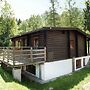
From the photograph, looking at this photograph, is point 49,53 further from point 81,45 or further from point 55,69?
point 81,45

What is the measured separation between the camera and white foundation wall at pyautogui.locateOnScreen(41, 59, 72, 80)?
67.6ft

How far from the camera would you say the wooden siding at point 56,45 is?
21.9 m

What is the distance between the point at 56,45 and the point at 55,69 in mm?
2826

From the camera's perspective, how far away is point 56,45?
22.7m

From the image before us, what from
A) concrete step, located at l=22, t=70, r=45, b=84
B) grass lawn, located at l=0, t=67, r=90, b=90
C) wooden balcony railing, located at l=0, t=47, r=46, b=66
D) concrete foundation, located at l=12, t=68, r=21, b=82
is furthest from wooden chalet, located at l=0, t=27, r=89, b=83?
grass lawn, located at l=0, t=67, r=90, b=90

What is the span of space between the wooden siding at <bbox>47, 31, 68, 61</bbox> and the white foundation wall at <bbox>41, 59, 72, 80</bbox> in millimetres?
721

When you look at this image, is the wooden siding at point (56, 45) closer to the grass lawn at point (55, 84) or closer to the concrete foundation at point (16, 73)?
the grass lawn at point (55, 84)

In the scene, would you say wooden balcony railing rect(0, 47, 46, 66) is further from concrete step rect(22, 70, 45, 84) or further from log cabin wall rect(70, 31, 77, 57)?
log cabin wall rect(70, 31, 77, 57)

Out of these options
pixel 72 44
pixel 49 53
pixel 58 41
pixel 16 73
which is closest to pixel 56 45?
pixel 58 41

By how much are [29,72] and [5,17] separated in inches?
1056

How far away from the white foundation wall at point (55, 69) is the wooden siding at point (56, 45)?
72 centimetres

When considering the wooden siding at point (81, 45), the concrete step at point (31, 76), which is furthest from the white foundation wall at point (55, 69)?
the wooden siding at point (81, 45)

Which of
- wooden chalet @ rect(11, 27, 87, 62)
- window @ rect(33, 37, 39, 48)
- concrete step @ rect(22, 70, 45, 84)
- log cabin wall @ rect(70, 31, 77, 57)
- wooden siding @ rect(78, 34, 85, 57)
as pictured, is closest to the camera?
concrete step @ rect(22, 70, 45, 84)

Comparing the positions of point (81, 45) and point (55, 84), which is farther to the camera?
point (81, 45)
